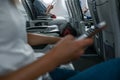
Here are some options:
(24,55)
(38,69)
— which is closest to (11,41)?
(24,55)

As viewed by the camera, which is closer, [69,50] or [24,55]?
[69,50]

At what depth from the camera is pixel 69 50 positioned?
74 cm

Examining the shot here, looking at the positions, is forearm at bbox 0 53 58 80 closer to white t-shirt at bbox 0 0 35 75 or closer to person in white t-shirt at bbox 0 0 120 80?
person in white t-shirt at bbox 0 0 120 80

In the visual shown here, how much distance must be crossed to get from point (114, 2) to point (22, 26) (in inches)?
40.3

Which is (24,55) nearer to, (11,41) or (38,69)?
(11,41)

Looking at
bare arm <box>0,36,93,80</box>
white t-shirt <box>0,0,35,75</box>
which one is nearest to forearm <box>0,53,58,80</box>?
bare arm <box>0,36,93,80</box>

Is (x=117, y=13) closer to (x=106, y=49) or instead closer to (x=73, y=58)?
(x=106, y=49)

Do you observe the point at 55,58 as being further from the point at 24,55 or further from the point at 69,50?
the point at 24,55

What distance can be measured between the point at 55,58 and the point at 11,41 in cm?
24

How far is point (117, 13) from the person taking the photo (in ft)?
6.28

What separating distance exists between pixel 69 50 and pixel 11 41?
0.27 m

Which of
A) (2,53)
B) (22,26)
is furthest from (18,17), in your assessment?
(2,53)

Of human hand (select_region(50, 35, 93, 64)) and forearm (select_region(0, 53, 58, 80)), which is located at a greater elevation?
human hand (select_region(50, 35, 93, 64))

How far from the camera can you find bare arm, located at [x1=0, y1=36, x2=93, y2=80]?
74cm
